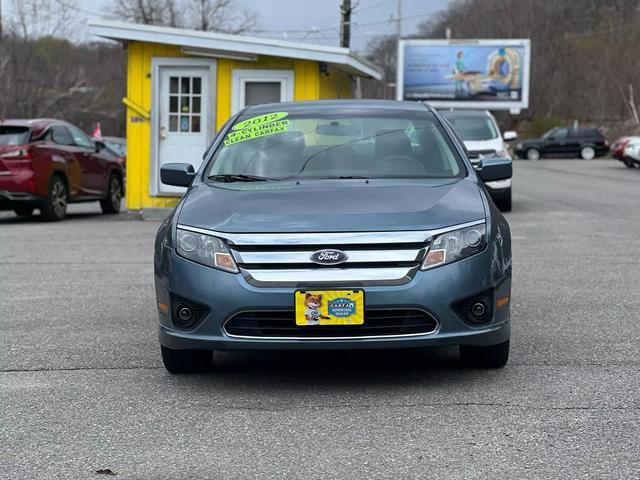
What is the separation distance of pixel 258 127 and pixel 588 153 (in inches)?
1814

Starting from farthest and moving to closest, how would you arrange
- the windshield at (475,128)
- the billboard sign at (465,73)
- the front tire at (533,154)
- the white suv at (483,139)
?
the front tire at (533,154) → the billboard sign at (465,73) → the windshield at (475,128) → the white suv at (483,139)

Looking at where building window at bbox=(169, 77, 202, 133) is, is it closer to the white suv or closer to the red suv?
the red suv

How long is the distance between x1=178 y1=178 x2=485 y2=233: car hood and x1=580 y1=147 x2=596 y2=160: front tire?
4641 centimetres

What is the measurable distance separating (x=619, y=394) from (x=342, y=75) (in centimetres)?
1549

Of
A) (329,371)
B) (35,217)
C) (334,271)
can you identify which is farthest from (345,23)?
(334,271)

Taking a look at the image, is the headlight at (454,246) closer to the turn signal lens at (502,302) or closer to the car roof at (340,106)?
the turn signal lens at (502,302)

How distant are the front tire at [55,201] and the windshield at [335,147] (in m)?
10.1

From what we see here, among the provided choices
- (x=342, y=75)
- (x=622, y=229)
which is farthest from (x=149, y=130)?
(x=622, y=229)

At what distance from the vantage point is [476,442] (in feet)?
14.4

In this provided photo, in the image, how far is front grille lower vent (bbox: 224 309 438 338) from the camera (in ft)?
16.6

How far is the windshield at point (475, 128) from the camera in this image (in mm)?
17719

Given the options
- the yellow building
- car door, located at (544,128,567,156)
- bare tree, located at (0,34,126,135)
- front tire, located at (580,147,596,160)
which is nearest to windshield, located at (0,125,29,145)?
the yellow building

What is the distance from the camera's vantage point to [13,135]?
52.9ft

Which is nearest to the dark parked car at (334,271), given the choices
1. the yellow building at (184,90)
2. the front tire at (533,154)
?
the yellow building at (184,90)
